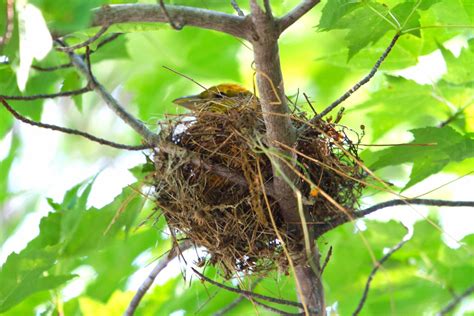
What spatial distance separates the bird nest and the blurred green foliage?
26 cm

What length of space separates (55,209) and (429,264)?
2.48 metres

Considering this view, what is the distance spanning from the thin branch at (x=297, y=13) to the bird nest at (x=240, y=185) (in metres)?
0.65

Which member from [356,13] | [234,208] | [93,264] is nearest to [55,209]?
[93,264]

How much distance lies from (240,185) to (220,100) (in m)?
0.83

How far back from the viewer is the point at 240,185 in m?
3.40

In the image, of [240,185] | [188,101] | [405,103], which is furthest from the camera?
[188,101]

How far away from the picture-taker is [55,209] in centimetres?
440

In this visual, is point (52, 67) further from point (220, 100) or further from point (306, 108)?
point (306, 108)

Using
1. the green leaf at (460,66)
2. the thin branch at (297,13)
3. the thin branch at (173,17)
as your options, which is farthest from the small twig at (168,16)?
the green leaf at (460,66)

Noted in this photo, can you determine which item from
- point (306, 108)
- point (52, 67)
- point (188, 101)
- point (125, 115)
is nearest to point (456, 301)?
point (306, 108)

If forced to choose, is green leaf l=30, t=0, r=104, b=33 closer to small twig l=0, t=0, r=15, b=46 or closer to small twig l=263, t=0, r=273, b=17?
small twig l=0, t=0, r=15, b=46

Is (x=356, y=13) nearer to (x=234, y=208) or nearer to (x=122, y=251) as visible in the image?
(x=234, y=208)

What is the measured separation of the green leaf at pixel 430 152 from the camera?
3.49 m

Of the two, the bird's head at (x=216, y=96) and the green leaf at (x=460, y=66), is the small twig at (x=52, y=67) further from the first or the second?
the green leaf at (x=460, y=66)
